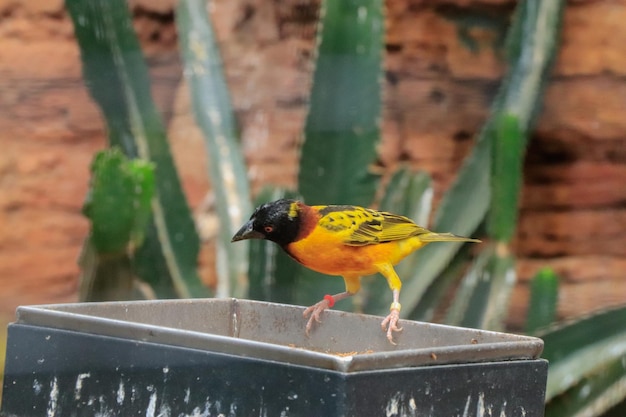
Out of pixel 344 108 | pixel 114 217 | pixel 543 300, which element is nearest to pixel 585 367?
pixel 543 300

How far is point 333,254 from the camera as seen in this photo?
136 centimetres

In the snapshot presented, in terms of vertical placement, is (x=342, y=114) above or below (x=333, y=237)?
above

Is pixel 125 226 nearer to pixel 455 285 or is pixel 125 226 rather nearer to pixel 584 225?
pixel 455 285

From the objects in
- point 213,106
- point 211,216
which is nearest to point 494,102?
point 213,106

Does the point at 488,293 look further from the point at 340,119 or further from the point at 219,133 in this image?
the point at 219,133

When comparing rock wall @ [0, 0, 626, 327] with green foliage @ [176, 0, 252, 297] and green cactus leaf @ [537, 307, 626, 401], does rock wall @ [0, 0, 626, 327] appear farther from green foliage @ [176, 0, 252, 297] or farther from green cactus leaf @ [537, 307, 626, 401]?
green cactus leaf @ [537, 307, 626, 401]

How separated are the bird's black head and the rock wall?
1239 mm

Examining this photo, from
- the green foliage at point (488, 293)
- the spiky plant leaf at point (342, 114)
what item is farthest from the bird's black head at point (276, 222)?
the green foliage at point (488, 293)

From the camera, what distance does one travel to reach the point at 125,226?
1.90 meters

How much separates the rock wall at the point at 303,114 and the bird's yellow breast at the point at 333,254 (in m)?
1.20

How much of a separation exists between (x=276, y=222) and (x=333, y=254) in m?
0.10

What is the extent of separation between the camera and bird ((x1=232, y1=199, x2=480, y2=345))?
1.32 m

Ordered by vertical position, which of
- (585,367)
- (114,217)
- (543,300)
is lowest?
(585,367)

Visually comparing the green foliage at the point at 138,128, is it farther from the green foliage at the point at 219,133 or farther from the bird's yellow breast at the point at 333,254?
the bird's yellow breast at the point at 333,254
